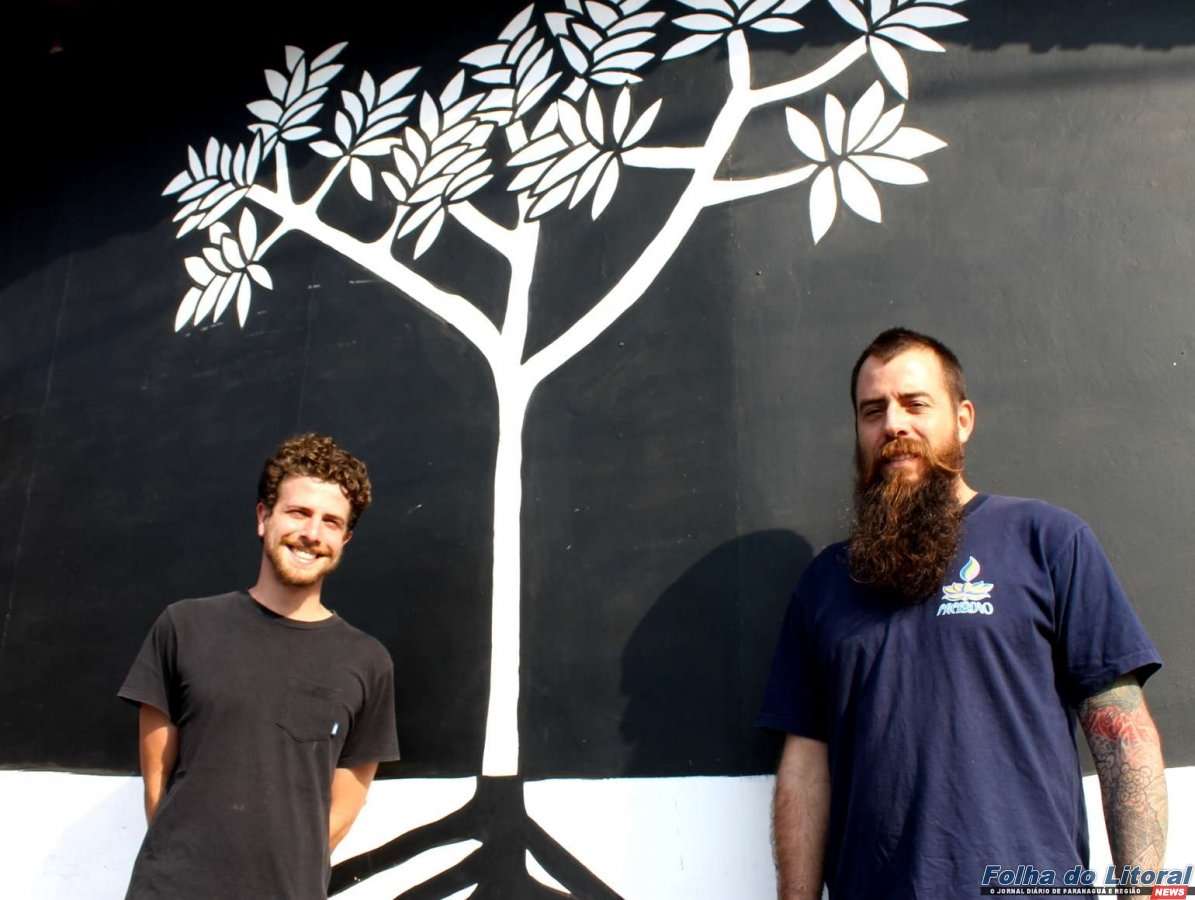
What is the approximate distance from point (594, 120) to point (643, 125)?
20cm

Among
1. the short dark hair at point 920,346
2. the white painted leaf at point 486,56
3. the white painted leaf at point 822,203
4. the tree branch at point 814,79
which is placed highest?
the white painted leaf at point 486,56

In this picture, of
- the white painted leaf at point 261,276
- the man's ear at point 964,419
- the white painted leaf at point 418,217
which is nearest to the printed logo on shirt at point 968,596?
the man's ear at point 964,419

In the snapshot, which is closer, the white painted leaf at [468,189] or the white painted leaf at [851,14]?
the white painted leaf at [851,14]

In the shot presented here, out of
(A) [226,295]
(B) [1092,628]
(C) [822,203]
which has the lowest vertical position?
(B) [1092,628]

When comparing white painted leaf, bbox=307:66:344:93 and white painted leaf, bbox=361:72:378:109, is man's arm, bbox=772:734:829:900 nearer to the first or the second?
white painted leaf, bbox=361:72:378:109

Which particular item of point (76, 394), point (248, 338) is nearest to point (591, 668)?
point (248, 338)

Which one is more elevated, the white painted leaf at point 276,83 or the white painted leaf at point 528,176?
the white painted leaf at point 276,83

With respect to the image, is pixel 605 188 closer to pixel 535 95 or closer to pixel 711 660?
pixel 535 95

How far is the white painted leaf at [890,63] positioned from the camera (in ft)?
11.7

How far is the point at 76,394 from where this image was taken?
4633 mm

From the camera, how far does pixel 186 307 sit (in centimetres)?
450

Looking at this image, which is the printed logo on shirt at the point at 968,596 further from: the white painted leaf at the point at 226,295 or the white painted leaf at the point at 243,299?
the white painted leaf at the point at 226,295

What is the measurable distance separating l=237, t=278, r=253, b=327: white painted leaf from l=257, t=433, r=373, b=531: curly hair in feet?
4.08

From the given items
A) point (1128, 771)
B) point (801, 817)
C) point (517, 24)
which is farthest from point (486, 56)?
point (1128, 771)
